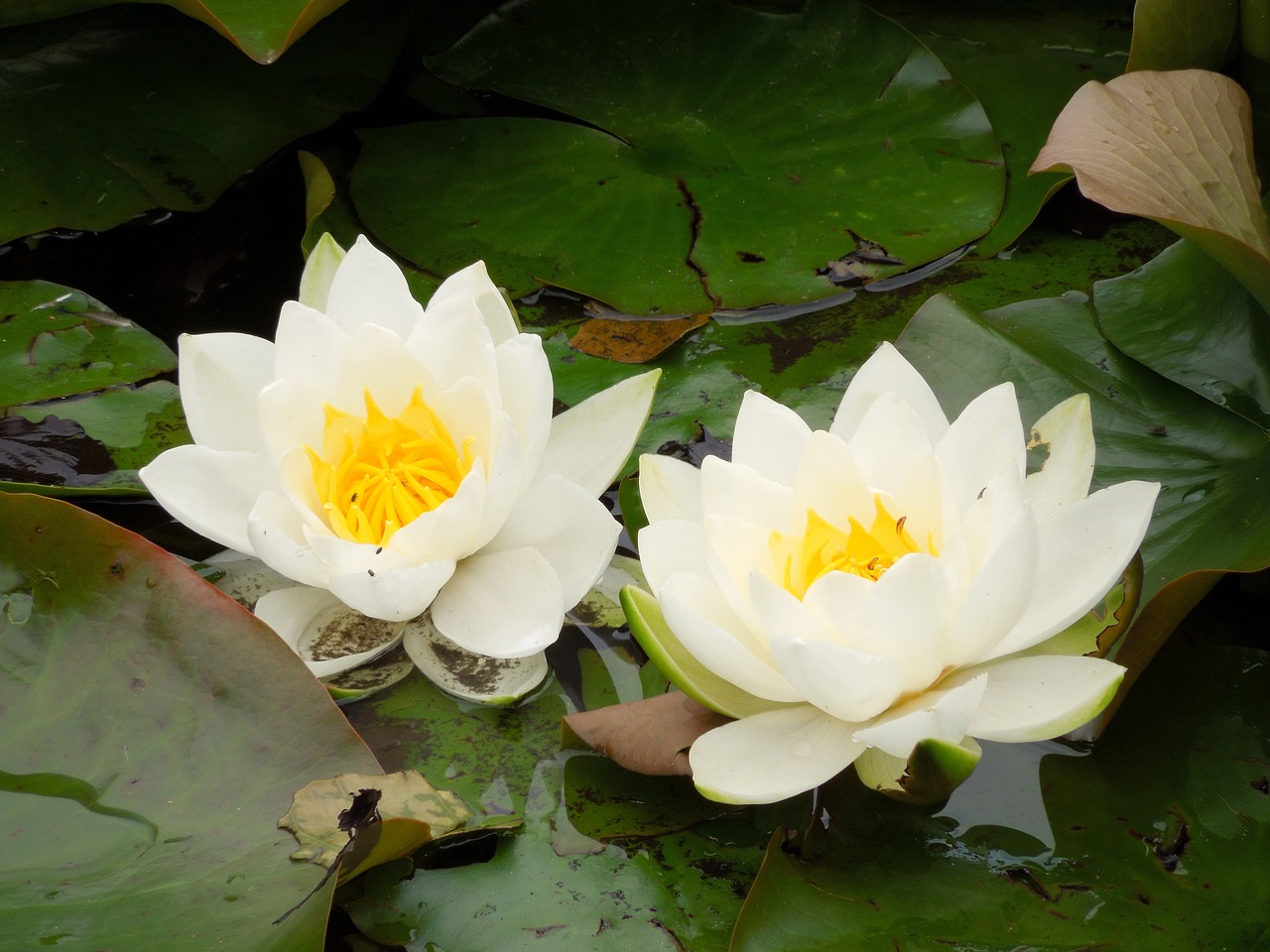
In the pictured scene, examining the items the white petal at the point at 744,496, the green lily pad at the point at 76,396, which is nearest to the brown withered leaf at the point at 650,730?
the white petal at the point at 744,496

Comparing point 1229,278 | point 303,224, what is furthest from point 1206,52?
point 303,224

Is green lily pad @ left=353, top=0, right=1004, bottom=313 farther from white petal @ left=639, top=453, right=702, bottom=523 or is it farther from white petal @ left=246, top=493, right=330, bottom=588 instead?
white petal @ left=246, top=493, right=330, bottom=588

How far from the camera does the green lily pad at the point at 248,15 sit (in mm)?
1842

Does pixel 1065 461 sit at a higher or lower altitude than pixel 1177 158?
lower

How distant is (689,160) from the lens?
7.68 ft

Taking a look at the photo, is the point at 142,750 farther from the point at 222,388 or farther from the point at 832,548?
the point at 832,548

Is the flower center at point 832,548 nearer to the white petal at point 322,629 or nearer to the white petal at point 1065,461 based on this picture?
the white petal at point 1065,461

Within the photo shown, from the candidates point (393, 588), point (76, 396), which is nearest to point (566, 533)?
point (393, 588)

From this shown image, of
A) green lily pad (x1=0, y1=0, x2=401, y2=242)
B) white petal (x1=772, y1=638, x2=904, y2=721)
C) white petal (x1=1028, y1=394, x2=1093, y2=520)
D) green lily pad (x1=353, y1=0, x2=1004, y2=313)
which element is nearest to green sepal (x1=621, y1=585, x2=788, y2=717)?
white petal (x1=772, y1=638, x2=904, y2=721)

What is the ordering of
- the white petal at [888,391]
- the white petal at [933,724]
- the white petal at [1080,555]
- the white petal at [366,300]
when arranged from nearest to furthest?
the white petal at [933,724]
the white petal at [1080,555]
the white petal at [888,391]
the white petal at [366,300]

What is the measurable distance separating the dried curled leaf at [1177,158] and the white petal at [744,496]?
0.64m

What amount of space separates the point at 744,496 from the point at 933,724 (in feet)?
1.22

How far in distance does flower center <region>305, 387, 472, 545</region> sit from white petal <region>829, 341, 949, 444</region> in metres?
0.54

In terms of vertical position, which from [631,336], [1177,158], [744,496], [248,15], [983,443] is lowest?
[631,336]
